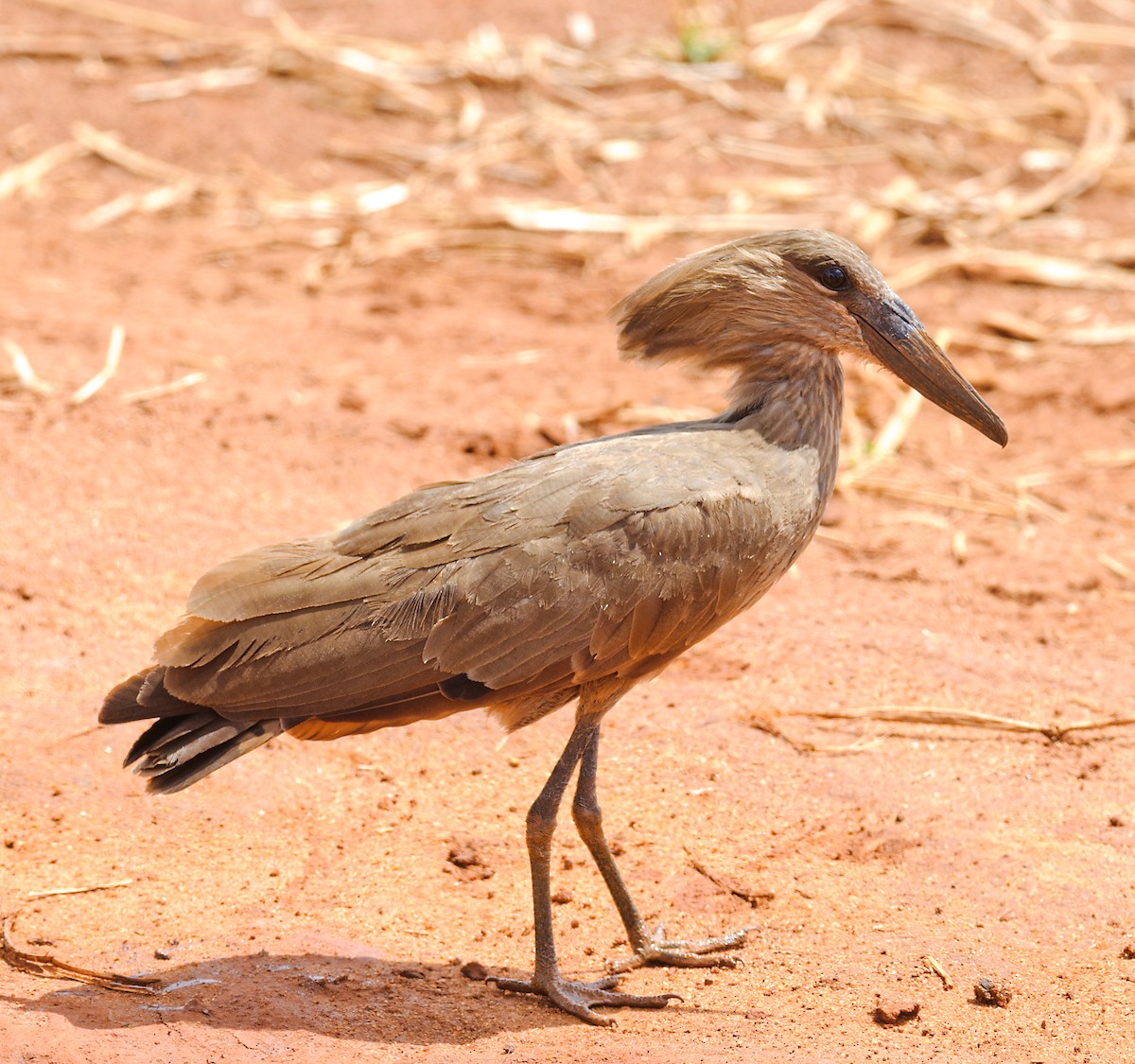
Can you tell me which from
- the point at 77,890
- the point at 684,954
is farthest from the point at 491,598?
the point at 77,890

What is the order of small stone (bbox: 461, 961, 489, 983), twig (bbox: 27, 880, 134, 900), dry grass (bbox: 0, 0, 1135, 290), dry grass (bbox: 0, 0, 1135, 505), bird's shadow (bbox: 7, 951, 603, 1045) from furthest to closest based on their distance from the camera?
dry grass (bbox: 0, 0, 1135, 290)
dry grass (bbox: 0, 0, 1135, 505)
twig (bbox: 27, 880, 134, 900)
small stone (bbox: 461, 961, 489, 983)
bird's shadow (bbox: 7, 951, 603, 1045)

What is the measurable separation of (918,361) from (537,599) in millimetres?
1398

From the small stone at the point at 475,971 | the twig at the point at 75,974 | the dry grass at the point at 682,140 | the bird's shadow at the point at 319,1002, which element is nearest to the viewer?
the bird's shadow at the point at 319,1002

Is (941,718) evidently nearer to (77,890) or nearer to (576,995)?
(576,995)

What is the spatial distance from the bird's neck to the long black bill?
0.17 m

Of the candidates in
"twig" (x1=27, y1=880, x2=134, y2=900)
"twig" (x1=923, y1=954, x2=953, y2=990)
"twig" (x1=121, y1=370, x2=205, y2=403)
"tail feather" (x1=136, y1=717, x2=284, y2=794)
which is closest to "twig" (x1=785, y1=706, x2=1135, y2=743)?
"twig" (x1=923, y1=954, x2=953, y2=990)

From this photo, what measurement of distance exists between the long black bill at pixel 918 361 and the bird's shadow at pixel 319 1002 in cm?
209

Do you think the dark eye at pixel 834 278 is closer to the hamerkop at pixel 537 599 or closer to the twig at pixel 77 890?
the hamerkop at pixel 537 599

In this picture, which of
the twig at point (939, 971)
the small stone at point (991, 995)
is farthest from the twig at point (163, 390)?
the small stone at point (991, 995)

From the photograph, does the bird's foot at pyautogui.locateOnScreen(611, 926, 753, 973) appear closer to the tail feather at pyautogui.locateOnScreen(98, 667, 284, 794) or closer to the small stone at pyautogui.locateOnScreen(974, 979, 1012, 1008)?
the small stone at pyautogui.locateOnScreen(974, 979, 1012, 1008)

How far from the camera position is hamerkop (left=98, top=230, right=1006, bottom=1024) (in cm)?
385

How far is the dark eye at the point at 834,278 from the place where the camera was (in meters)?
4.28

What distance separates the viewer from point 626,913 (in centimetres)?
426

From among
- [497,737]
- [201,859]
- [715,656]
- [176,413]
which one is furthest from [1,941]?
[176,413]
